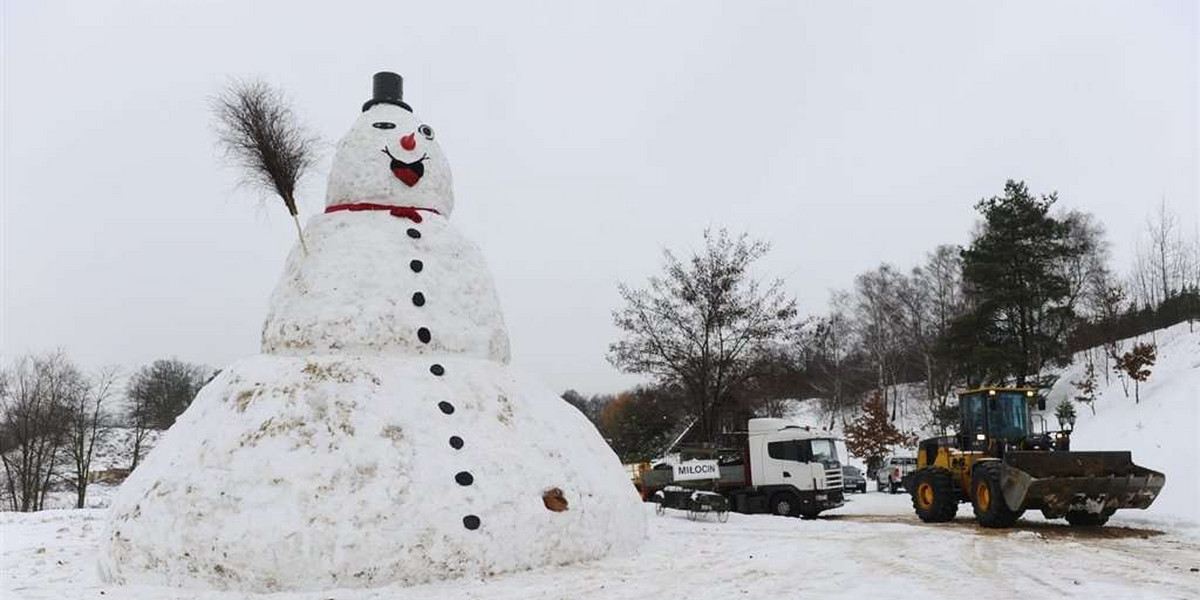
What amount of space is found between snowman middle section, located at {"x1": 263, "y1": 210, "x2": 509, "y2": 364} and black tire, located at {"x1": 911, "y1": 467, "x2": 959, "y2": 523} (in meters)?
10.5

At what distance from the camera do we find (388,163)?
33.6ft

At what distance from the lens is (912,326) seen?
151 ft

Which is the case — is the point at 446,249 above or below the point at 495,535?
above

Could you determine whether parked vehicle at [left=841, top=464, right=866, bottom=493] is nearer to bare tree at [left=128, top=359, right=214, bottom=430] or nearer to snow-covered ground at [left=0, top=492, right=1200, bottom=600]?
snow-covered ground at [left=0, top=492, right=1200, bottom=600]

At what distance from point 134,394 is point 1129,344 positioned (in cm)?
5541

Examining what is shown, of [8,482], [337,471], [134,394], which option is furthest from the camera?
[134,394]

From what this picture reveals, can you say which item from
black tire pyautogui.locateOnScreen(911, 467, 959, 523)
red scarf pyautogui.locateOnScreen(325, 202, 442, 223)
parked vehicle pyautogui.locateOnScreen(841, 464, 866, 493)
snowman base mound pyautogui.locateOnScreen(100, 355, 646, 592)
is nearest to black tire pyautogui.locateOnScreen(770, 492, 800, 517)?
black tire pyautogui.locateOnScreen(911, 467, 959, 523)

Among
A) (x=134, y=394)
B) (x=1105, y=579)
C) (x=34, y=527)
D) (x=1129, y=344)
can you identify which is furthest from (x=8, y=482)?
(x=1129, y=344)

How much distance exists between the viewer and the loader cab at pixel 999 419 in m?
15.3

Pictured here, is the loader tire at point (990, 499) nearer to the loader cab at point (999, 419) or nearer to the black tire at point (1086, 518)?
the black tire at point (1086, 518)

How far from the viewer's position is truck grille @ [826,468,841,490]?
17.7 meters

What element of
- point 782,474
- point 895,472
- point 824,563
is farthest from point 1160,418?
point 824,563

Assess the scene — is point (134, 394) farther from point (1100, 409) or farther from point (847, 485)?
point (1100, 409)

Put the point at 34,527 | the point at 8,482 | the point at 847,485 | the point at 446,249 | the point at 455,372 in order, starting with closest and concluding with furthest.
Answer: the point at 455,372 < the point at 446,249 < the point at 34,527 < the point at 847,485 < the point at 8,482
